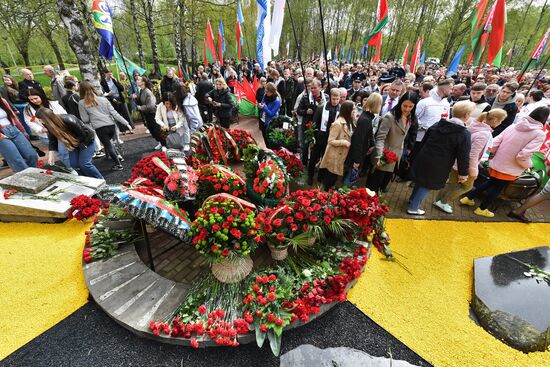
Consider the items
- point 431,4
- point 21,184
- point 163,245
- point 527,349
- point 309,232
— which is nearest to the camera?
point 527,349

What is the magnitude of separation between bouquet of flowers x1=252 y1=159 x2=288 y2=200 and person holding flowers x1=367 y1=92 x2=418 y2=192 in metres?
1.79

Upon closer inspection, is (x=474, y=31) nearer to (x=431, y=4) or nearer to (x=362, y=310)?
(x=362, y=310)

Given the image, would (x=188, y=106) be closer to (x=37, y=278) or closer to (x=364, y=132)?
(x=364, y=132)

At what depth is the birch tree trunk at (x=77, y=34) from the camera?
19.9ft

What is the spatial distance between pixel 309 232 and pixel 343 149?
1.86 metres

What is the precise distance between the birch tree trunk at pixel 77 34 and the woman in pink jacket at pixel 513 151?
9.30 meters

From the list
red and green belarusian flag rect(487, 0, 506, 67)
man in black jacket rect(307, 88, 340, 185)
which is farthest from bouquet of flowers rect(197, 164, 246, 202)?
red and green belarusian flag rect(487, 0, 506, 67)

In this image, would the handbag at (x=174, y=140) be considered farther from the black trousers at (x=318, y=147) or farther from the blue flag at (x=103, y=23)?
the blue flag at (x=103, y=23)

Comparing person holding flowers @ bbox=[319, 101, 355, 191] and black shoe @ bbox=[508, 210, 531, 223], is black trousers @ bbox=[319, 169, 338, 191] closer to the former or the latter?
person holding flowers @ bbox=[319, 101, 355, 191]

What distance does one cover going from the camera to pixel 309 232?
2924 mm

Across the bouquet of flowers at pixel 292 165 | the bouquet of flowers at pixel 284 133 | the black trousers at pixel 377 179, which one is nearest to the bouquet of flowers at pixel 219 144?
the bouquet of flowers at pixel 284 133

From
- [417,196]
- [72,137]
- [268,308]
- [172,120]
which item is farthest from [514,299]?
[72,137]

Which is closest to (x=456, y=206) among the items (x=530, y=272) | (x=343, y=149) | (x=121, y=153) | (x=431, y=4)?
(x=530, y=272)

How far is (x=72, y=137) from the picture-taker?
4223 mm
